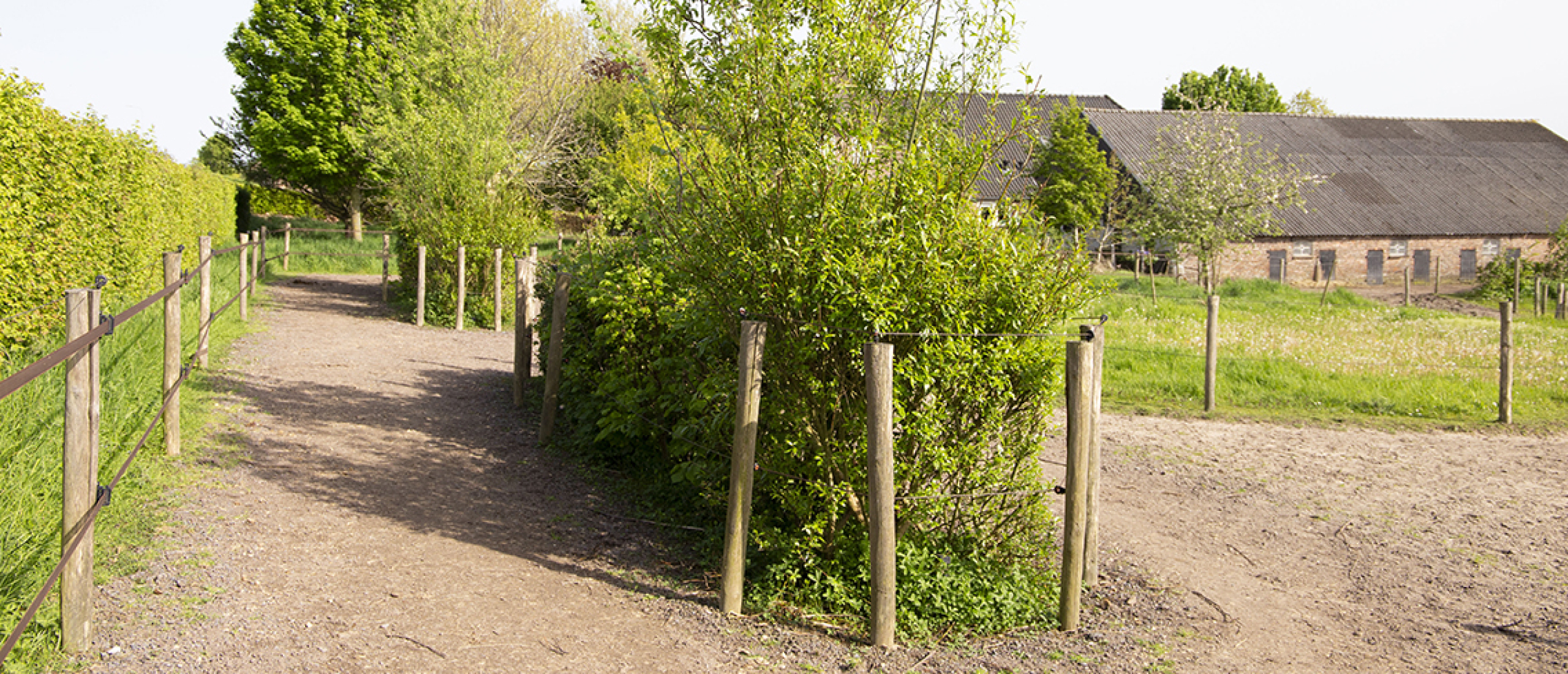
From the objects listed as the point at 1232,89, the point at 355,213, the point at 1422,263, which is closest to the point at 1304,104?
the point at 1232,89

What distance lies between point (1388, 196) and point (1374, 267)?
3.23 metres

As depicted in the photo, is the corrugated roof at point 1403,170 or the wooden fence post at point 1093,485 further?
the corrugated roof at point 1403,170

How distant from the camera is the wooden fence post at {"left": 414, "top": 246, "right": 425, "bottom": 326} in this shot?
17.0 m

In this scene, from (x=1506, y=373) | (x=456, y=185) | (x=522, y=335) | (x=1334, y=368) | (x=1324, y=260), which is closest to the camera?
(x=522, y=335)

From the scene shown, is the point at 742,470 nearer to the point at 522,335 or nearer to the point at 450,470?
the point at 450,470

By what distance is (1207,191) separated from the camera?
2861cm

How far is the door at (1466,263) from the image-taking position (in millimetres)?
37125

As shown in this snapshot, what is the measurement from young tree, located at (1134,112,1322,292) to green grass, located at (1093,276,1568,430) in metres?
7.65

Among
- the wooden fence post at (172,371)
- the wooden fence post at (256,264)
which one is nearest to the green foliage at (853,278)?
the wooden fence post at (172,371)

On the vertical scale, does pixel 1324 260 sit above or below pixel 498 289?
above

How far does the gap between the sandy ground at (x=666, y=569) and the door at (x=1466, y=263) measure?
31.7 meters

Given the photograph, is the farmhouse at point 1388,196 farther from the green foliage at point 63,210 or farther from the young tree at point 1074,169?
the green foliage at point 63,210

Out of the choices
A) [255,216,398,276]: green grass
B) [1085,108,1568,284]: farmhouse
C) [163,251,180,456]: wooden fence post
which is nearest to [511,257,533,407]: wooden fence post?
[163,251,180,456]: wooden fence post

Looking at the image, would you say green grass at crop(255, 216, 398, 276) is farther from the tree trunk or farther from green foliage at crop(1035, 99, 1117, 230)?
green foliage at crop(1035, 99, 1117, 230)
